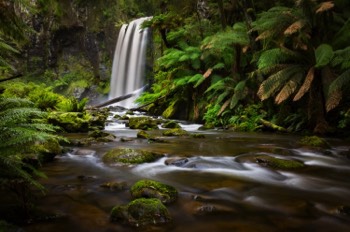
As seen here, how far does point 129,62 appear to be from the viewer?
23.0 metres

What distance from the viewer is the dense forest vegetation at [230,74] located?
10.9ft

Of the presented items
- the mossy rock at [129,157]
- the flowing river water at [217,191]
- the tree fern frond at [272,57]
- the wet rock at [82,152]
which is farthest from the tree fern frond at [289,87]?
the wet rock at [82,152]

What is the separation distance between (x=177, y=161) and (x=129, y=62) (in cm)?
1829

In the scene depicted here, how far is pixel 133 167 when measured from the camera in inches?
201

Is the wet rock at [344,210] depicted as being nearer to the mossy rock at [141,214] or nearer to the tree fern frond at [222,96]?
the mossy rock at [141,214]

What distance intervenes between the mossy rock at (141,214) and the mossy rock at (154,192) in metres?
0.42

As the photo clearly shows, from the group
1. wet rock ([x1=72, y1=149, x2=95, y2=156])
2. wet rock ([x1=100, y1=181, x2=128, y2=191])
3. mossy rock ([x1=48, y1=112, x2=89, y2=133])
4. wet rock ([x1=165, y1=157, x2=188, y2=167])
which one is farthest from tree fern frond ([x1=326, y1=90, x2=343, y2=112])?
mossy rock ([x1=48, y1=112, x2=89, y2=133])

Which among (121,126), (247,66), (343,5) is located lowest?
Answer: (121,126)

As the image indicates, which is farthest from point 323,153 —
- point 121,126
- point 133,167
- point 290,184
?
point 121,126

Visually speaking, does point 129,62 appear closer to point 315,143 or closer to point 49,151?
point 315,143

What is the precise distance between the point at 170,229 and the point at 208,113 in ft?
32.5

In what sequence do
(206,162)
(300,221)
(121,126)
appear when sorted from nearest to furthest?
(300,221), (206,162), (121,126)

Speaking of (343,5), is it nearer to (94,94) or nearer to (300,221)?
(300,221)

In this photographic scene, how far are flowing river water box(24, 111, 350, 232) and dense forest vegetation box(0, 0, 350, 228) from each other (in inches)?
20.4
